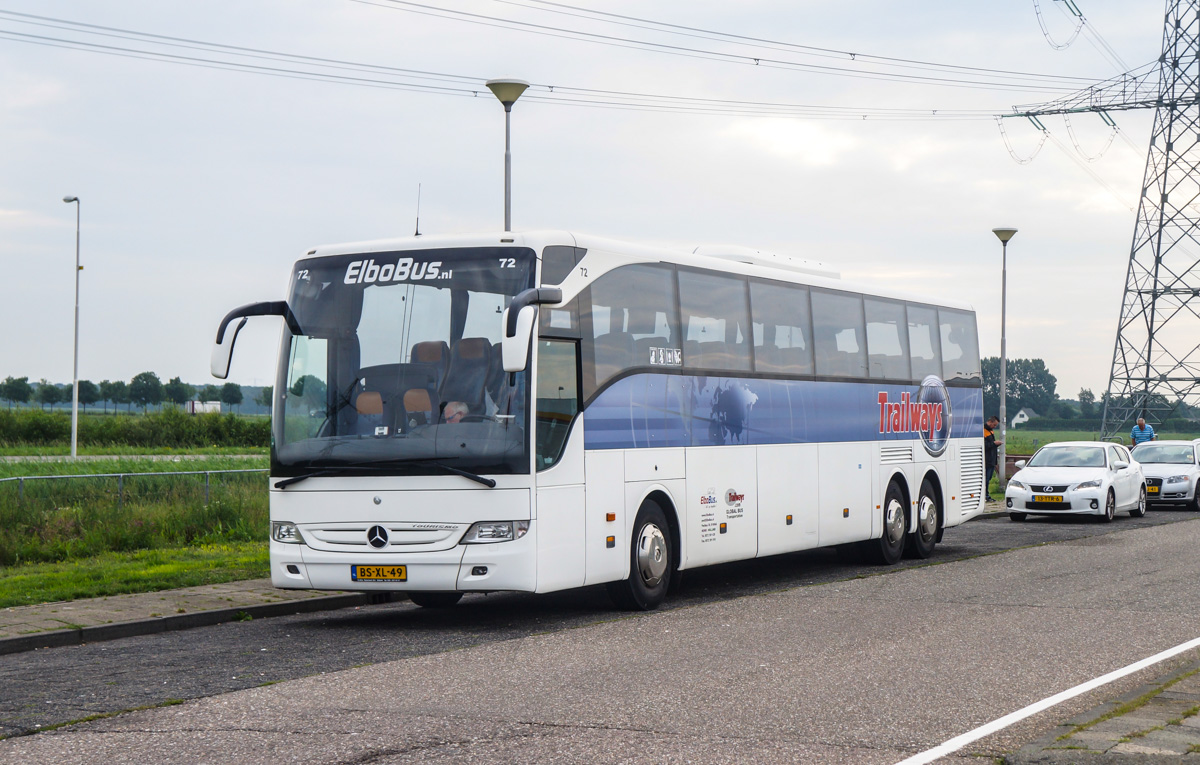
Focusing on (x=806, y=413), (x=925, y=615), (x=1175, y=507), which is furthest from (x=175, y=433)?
(x=925, y=615)

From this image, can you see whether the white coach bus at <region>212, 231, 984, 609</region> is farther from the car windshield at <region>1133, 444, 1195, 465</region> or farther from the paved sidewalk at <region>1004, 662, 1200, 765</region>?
the car windshield at <region>1133, 444, 1195, 465</region>

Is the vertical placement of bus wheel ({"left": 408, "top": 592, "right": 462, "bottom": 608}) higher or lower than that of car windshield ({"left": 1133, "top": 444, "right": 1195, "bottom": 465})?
lower

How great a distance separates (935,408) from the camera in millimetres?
19312

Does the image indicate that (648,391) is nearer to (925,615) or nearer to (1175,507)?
(925,615)

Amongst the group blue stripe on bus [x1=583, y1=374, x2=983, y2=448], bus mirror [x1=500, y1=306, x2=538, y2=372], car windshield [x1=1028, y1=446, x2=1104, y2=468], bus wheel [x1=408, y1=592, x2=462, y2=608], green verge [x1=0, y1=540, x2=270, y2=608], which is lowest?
bus wheel [x1=408, y1=592, x2=462, y2=608]

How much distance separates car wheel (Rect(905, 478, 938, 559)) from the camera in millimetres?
18609

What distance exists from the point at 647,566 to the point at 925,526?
7.59m

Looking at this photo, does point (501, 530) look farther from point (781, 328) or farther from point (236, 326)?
point (781, 328)

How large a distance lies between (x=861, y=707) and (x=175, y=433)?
52.4 metres

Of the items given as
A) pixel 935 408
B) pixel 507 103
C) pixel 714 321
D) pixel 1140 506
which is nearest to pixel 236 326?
pixel 714 321

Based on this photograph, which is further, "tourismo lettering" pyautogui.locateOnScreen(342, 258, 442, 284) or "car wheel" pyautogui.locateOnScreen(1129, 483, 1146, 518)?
"car wheel" pyautogui.locateOnScreen(1129, 483, 1146, 518)

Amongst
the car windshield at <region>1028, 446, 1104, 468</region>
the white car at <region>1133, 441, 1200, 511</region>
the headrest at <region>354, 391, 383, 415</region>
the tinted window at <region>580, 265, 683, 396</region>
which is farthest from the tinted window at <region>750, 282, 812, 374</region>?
the white car at <region>1133, 441, 1200, 511</region>

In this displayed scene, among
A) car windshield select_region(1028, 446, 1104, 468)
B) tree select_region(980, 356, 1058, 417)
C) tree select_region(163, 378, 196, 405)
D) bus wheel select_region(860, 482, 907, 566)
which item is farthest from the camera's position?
tree select_region(980, 356, 1058, 417)

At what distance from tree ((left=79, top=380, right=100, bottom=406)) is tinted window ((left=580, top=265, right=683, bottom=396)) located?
128295mm
